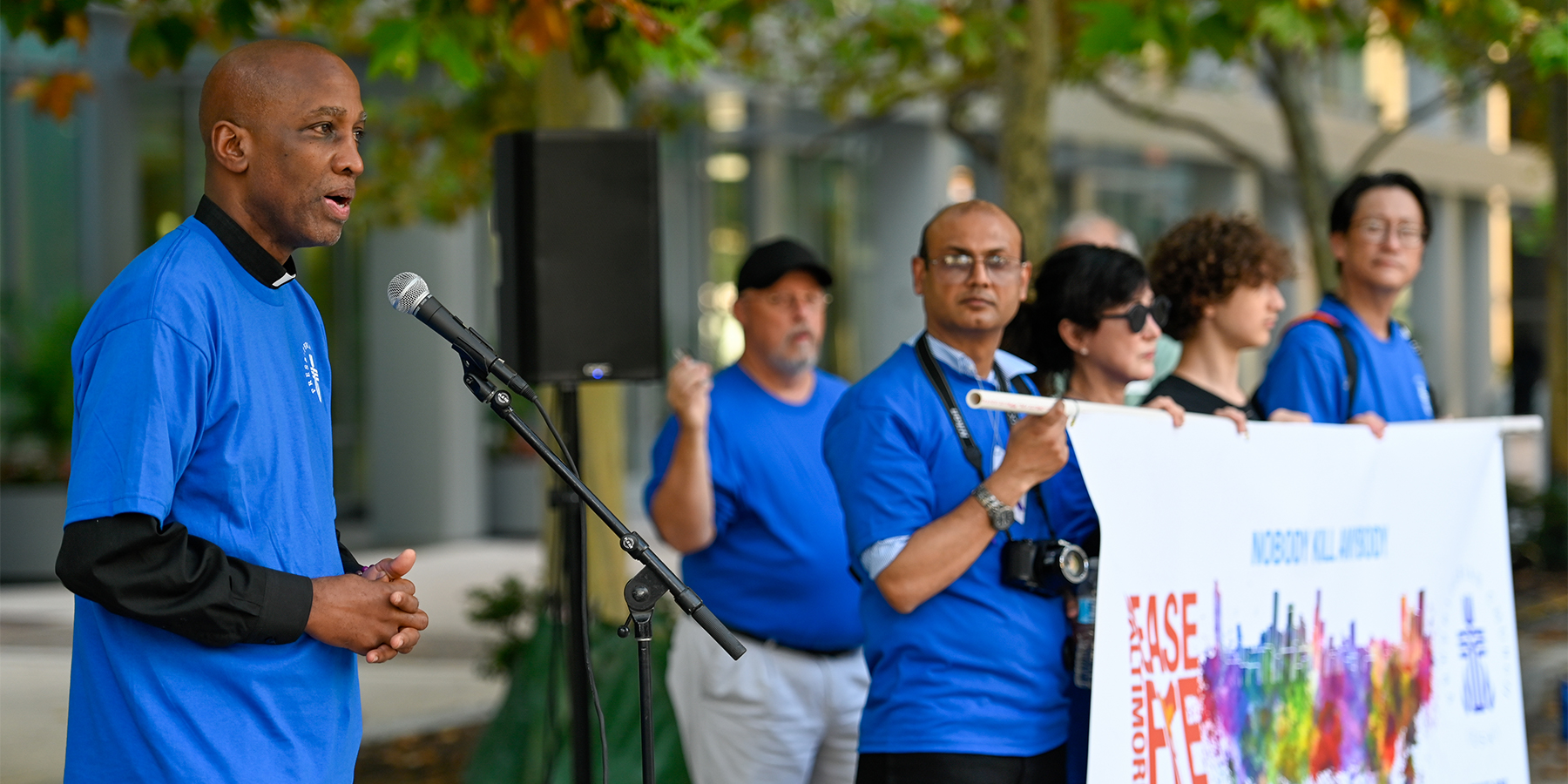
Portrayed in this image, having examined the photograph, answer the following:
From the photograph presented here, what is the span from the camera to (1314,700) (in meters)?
3.50

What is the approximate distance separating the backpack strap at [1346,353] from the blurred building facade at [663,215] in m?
3.14

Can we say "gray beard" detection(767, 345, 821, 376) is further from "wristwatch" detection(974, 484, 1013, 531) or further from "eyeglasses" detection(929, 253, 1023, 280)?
"wristwatch" detection(974, 484, 1013, 531)

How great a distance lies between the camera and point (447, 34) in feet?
14.3

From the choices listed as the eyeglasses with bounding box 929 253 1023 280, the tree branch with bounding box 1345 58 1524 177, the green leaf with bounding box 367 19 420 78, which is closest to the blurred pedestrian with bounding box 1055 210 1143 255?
the eyeglasses with bounding box 929 253 1023 280

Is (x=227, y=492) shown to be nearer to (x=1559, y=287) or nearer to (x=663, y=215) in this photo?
(x=1559, y=287)

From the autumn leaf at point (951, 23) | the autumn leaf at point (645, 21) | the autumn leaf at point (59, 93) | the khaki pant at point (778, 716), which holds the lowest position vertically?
the khaki pant at point (778, 716)

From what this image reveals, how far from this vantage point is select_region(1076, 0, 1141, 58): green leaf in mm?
5332

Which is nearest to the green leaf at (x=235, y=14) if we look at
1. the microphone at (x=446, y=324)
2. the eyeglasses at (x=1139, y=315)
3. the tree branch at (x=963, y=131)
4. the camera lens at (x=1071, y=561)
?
the microphone at (x=446, y=324)

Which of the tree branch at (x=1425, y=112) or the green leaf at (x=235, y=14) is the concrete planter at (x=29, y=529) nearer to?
the green leaf at (x=235, y=14)

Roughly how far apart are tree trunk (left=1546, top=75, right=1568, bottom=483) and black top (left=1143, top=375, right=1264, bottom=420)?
6632 millimetres

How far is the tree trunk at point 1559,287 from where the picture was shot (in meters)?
10.1

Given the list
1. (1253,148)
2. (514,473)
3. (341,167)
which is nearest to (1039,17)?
(341,167)

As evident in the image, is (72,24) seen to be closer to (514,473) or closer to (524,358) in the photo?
(524,358)

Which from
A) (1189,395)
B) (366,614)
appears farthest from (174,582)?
(1189,395)
